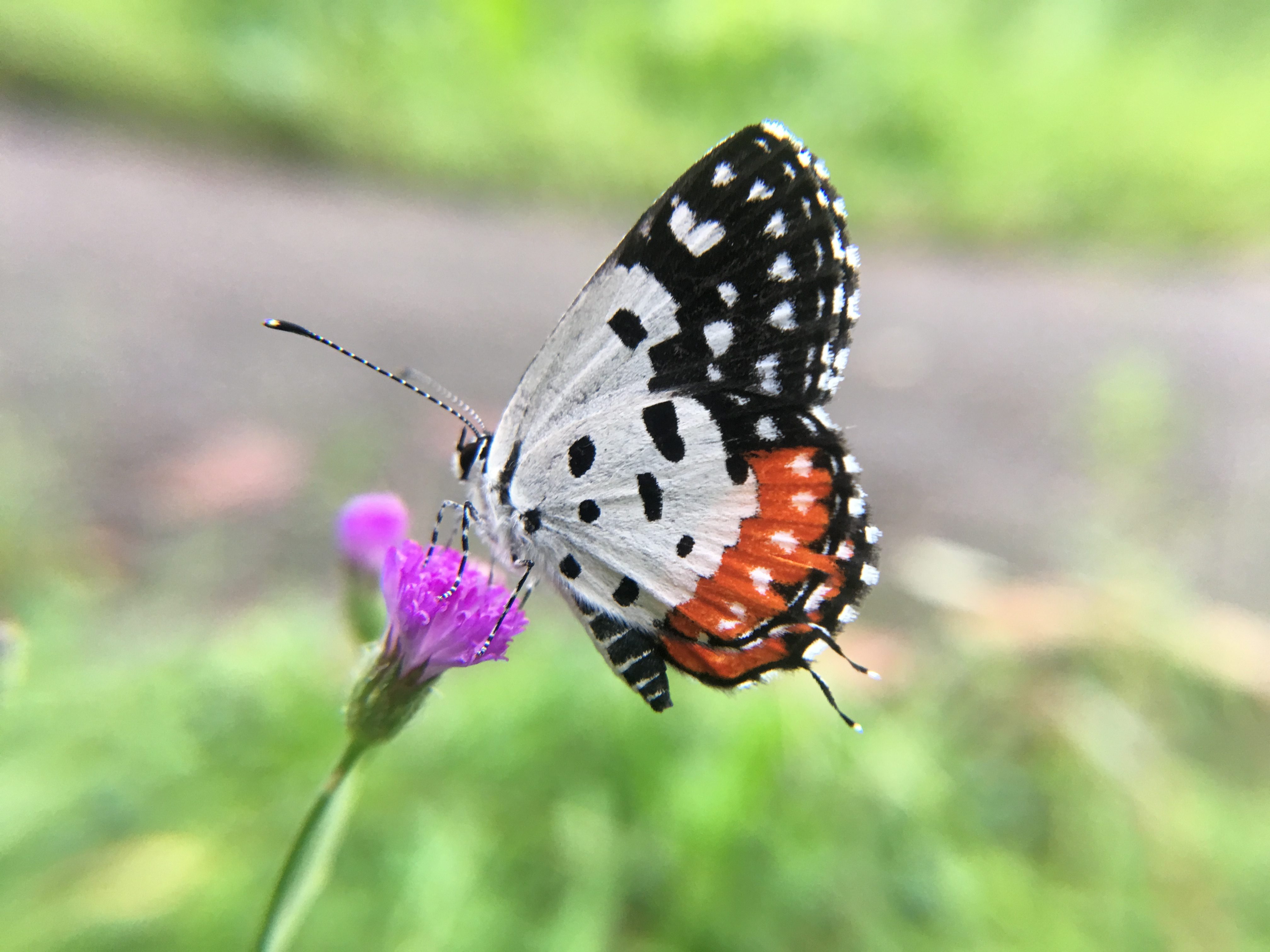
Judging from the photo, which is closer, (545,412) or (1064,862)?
(545,412)

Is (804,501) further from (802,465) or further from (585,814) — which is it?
(585,814)

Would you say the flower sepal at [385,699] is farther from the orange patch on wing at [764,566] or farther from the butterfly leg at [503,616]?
the orange patch on wing at [764,566]

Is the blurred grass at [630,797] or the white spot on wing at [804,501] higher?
the white spot on wing at [804,501]

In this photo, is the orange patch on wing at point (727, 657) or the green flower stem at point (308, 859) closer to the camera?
the green flower stem at point (308, 859)

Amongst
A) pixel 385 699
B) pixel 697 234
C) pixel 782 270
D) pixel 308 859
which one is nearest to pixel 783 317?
pixel 782 270

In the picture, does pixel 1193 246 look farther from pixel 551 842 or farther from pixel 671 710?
pixel 551 842

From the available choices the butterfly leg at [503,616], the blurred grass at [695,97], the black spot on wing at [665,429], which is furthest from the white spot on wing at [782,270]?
the blurred grass at [695,97]

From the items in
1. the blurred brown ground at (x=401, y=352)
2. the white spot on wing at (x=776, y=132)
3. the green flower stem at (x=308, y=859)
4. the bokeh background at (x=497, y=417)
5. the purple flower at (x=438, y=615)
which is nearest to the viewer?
the green flower stem at (x=308, y=859)

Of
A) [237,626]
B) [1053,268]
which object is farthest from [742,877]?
[1053,268]
